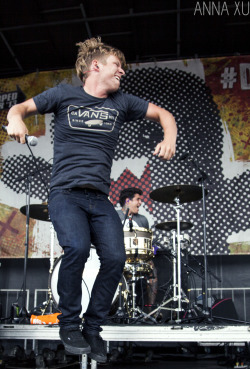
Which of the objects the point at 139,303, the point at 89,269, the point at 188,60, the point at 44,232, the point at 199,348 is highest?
the point at 188,60

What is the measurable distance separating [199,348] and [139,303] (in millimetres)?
949

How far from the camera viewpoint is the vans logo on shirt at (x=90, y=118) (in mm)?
2219

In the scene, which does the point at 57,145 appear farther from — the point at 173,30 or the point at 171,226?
the point at 173,30

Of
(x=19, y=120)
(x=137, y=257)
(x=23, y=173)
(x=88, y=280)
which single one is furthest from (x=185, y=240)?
(x=19, y=120)

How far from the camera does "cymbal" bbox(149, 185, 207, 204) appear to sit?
4.67 meters

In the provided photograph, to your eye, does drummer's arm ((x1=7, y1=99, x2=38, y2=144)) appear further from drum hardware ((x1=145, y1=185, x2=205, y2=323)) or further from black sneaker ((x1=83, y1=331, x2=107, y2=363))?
drum hardware ((x1=145, y1=185, x2=205, y2=323))

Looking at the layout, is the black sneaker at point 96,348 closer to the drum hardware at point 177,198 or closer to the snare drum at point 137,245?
the snare drum at point 137,245

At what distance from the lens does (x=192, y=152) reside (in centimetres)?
617

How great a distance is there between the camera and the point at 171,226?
543cm

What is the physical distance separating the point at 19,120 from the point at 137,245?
2.84 m

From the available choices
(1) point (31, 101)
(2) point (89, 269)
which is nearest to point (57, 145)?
(1) point (31, 101)

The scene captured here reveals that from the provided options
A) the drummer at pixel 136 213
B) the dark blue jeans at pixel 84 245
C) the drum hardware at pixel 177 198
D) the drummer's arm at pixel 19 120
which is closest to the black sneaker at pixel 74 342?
the dark blue jeans at pixel 84 245

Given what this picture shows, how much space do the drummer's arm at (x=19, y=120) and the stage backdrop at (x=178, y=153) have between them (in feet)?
13.3

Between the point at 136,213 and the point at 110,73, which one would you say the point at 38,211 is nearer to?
the point at 136,213
